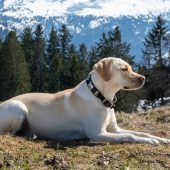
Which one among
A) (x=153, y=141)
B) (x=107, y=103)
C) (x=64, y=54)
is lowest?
(x=64, y=54)

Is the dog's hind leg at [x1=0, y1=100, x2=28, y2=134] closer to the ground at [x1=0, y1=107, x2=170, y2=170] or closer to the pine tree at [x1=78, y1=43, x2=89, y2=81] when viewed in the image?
the ground at [x1=0, y1=107, x2=170, y2=170]

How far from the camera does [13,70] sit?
91500 mm

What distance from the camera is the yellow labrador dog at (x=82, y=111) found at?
10555mm

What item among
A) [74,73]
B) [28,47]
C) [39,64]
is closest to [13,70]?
[74,73]

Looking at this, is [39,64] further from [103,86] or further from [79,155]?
[79,155]

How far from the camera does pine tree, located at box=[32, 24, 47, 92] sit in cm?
10419

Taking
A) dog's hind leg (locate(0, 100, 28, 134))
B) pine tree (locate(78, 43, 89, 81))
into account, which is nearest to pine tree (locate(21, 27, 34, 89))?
pine tree (locate(78, 43, 89, 81))

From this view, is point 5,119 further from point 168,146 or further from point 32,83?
point 32,83

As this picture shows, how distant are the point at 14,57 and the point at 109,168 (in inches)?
3298

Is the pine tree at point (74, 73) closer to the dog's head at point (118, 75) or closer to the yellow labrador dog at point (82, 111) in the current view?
the yellow labrador dog at point (82, 111)

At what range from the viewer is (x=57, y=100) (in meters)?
11.0

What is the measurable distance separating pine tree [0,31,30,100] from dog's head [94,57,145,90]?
79520 mm

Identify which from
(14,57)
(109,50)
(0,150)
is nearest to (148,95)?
(109,50)

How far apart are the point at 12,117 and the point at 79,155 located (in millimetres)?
2264
